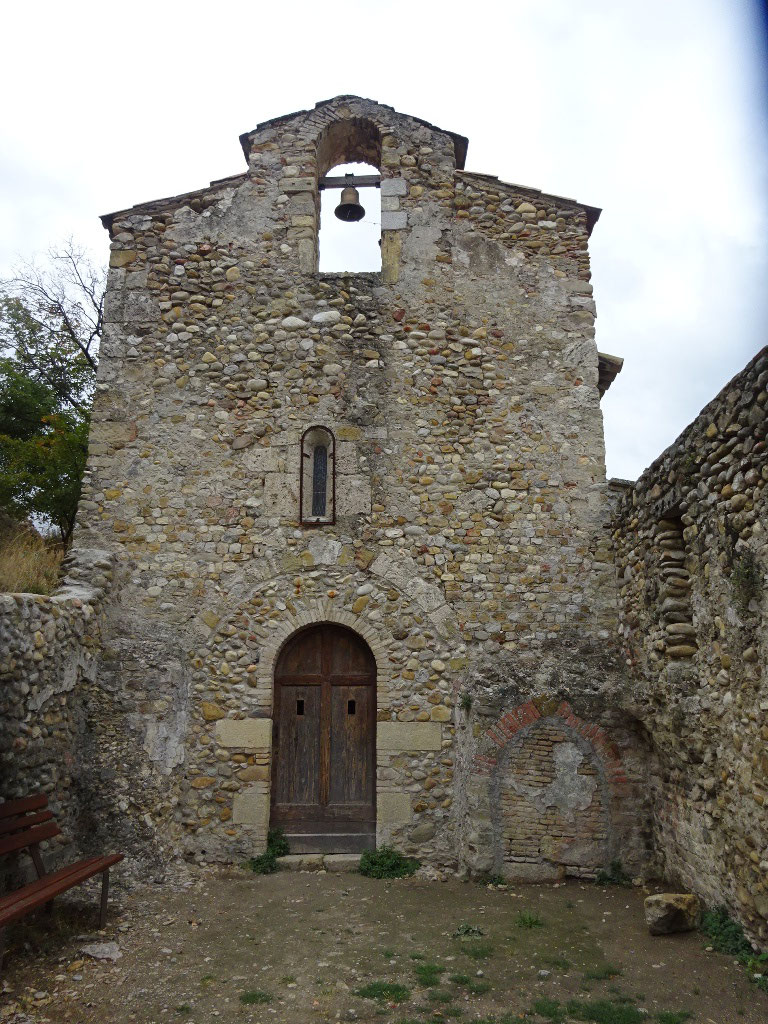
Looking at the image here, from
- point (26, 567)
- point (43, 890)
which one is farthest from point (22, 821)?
point (26, 567)

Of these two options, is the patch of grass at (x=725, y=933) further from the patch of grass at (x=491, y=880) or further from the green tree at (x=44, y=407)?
the green tree at (x=44, y=407)

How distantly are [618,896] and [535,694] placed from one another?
1757mm

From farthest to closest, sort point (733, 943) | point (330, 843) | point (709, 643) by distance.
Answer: point (330, 843) < point (709, 643) < point (733, 943)

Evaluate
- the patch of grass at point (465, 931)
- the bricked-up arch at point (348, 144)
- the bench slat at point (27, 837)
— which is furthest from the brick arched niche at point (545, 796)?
the bricked-up arch at point (348, 144)

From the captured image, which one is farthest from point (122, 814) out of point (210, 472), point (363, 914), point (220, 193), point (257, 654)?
point (220, 193)

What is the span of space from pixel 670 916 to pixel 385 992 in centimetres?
214

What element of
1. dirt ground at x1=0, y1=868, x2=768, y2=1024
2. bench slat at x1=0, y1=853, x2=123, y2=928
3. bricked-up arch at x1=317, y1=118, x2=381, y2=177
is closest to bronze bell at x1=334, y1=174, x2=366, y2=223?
bricked-up arch at x1=317, y1=118, x2=381, y2=177

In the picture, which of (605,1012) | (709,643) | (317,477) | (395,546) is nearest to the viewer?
(605,1012)

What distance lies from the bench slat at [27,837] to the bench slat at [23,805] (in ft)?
0.50

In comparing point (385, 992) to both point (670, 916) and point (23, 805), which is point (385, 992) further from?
point (23, 805)

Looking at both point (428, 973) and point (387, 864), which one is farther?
point (387, 864)

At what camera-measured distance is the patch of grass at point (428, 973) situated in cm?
434

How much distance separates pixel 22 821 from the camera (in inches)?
205

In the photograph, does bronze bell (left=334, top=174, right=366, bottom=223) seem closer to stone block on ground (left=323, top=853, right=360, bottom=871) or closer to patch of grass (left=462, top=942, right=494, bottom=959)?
stone block on ground (left=323, top=853, right=360, bottom=871)
